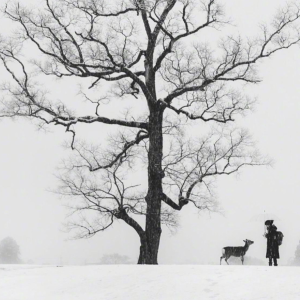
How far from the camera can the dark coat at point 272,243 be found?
15992 mm

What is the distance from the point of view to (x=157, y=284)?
35.9ft

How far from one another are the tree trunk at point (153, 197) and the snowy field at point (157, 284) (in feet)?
18.2

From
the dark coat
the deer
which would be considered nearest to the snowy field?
the dark coat

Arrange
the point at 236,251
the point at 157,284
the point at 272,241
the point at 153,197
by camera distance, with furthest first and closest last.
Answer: the point at 236,251, the point at 153,197, the point at 272,241, the point at 157,284

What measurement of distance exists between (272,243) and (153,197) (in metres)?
4.94

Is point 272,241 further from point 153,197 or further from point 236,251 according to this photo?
point 153,197

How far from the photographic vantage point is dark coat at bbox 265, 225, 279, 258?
1599 cm

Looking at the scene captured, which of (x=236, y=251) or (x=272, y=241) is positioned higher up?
(x=272, y=241)

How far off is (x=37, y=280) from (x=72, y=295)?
78.9 inches

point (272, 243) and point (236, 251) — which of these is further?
point (236, 251)

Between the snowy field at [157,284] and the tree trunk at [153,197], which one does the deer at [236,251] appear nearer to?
the tree trunk at [153,197]

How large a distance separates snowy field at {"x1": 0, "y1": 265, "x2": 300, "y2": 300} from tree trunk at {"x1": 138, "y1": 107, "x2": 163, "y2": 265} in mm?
5545

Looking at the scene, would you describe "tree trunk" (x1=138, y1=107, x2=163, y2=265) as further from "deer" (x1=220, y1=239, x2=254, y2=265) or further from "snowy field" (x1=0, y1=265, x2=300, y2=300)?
"snowy field" (x1=0, y1=265, x2=300, y2=300)

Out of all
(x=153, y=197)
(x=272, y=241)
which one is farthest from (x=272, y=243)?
(x=153, y=197)
